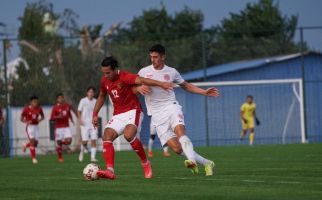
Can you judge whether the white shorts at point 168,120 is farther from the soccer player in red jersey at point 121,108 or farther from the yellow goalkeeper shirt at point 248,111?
the yellow goalkeeper shirt at point 248,111

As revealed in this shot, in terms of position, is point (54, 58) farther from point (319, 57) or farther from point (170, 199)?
point (170, 199)

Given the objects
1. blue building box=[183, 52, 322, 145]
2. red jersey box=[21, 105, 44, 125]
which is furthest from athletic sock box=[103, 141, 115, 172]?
blue building box=[183, 52, 322, 145]

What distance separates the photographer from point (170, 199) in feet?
37.4

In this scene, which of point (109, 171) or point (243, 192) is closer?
point (243, 192)

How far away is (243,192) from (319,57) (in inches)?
1517

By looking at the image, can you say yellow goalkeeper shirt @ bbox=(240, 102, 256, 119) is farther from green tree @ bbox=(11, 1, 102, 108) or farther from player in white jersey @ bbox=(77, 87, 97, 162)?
player in white jersey @ bbox=(77, 87, 97, 162)

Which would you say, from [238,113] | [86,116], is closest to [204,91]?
[86,116]

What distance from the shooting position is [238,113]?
144 feet

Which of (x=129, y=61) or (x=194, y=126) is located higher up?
(x=129, y=61)

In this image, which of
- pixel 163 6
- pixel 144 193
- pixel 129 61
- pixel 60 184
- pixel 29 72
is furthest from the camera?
pixel 163 6

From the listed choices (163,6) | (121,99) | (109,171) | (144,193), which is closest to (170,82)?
(121,99)

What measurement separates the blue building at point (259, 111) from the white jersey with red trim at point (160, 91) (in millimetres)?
21694

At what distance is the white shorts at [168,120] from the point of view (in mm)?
16000

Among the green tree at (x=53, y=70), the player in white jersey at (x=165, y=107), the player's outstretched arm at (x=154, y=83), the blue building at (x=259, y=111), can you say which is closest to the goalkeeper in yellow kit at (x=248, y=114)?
the blue building at (x=259, y=111)
